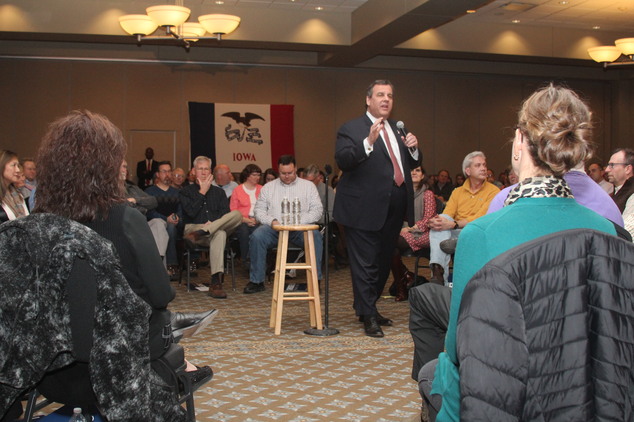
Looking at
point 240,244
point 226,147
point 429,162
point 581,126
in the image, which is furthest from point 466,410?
point 429,162

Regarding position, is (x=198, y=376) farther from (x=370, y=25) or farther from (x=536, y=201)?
(x=370, y=25)

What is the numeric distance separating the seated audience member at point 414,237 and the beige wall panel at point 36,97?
9334 mm

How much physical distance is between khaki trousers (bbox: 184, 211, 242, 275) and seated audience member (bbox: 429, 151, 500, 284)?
7.03ft

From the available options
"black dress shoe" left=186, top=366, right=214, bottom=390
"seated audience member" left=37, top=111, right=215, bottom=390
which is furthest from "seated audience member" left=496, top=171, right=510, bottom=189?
"seated audience member" left=37, top=111, right=215, bottom=390

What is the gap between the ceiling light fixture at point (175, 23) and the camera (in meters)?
8.73

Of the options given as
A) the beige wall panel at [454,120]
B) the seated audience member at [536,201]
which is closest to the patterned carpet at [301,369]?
the seated audience member at [536,201]

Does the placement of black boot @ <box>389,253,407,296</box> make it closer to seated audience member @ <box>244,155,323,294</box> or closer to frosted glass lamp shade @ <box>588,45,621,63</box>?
seated audience member @ <box>244,155,323,294</box>

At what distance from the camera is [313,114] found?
15438 mm

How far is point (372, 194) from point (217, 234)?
2.78m

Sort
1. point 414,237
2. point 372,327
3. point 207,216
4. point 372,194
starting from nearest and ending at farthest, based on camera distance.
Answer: point 372,194 < point 372,327 < point 414,237 < point 207,216

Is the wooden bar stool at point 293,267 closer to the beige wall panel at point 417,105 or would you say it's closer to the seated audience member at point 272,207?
the seated audience member at point 272,207

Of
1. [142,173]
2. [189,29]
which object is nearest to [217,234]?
[189,29]

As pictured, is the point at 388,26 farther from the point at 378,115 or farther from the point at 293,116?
the point at 378,115

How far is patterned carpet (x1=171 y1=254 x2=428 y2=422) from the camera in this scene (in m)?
3.40
